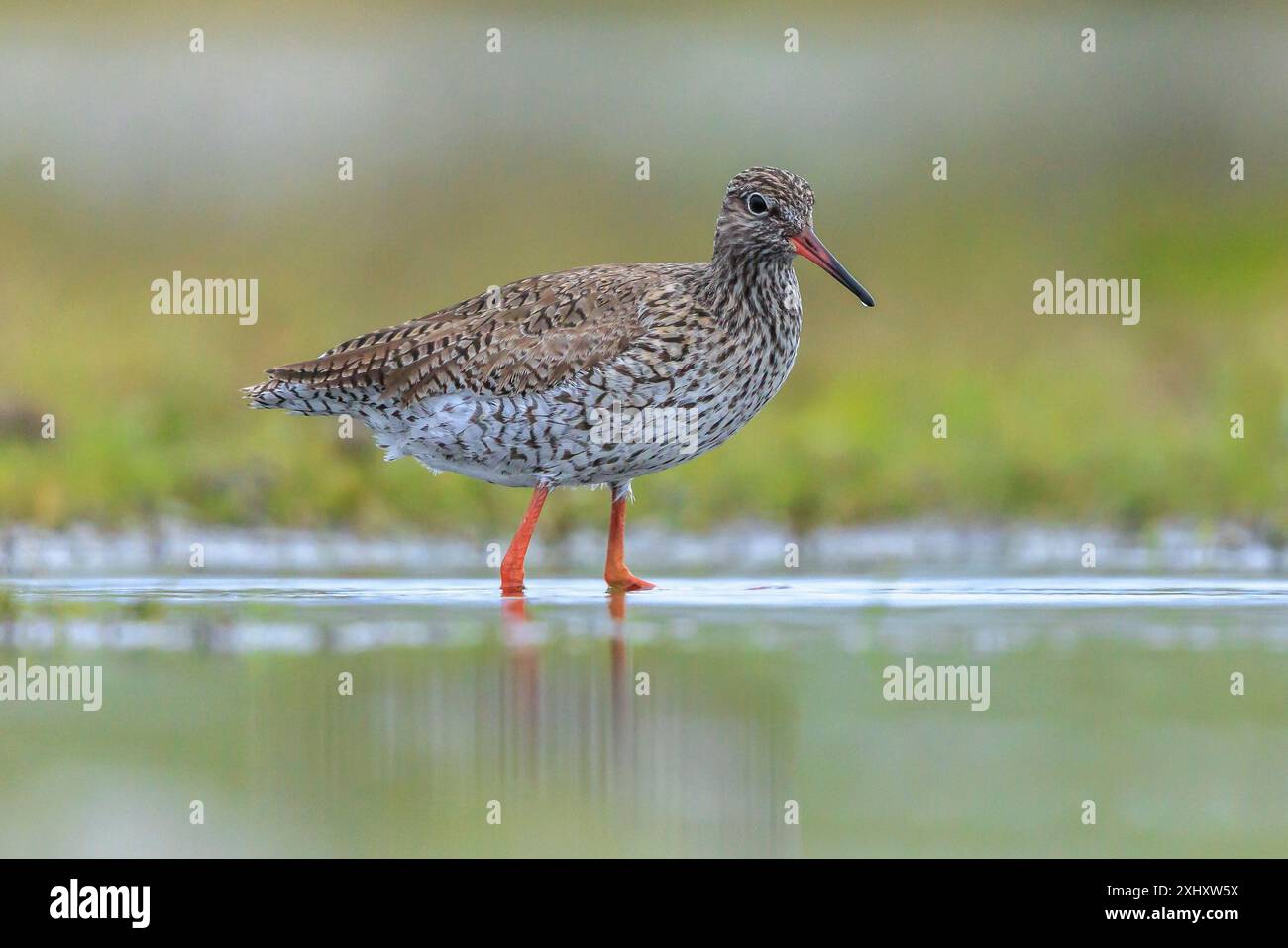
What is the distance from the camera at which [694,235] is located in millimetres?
17578

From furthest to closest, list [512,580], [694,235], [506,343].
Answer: [694,235] < [506,343] < [512,580]

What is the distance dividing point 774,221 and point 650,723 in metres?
4.41

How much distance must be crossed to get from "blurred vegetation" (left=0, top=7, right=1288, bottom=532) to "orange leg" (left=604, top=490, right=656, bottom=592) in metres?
2.42

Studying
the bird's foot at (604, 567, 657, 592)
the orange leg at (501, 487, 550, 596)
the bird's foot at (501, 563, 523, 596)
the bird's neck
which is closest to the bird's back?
the bird's neck

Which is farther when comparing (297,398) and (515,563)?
(297,398)

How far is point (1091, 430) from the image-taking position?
1448 cm

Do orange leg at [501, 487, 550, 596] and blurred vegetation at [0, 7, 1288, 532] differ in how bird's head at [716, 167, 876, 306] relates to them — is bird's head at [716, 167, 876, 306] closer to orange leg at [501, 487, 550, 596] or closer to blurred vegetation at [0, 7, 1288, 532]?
orange leg at [501, 487, 550, 596]

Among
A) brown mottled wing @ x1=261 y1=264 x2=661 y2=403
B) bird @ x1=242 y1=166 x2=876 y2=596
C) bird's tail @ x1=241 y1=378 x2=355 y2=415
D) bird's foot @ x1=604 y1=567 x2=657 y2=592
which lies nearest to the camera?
bird @ x1=242 y1=166 x2=876 y2=596

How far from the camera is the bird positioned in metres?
10.6

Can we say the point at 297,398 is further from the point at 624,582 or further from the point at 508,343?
the point at 624,582

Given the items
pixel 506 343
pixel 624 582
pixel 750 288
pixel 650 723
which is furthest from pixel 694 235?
pixel 650 723

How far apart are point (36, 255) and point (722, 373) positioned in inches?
356

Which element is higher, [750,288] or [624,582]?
[750,288]

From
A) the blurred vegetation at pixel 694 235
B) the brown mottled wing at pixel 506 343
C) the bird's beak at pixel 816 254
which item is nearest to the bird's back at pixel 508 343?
the brown mottled wing at pixel 506 343
